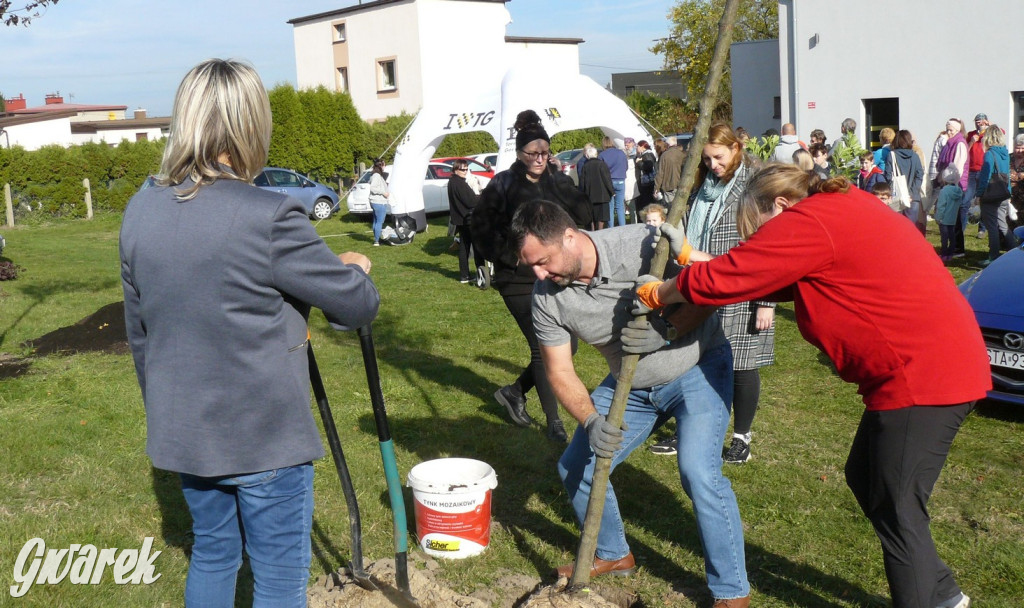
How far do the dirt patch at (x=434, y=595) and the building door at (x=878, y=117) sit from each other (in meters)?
20.2

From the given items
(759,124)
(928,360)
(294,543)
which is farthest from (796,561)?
(759,124)

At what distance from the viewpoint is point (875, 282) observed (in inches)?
117

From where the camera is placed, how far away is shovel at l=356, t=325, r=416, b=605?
11.5 feet

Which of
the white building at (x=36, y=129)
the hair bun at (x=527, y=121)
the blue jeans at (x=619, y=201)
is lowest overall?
the blue jeans at (x=619, y=201)

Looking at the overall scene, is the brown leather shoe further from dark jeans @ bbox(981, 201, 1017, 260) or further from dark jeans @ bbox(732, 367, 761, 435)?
dark jeans @ bbox(981, 201, 1017, 260)

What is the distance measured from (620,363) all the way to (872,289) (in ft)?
3.74

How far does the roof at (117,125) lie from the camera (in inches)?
2212

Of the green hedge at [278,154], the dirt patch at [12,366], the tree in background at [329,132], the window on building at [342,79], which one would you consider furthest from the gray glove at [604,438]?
the window on building at [342,79]

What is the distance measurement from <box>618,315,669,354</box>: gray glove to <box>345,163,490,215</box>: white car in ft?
63.7

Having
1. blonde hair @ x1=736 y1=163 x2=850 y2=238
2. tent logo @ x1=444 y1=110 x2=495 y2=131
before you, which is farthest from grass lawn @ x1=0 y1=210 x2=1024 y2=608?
tent logo @ x1=444 y1=110 x2=495 y2=131

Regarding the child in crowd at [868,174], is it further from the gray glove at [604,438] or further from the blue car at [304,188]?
the blue car at [304,188]

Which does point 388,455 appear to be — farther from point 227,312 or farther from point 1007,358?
point 1007,358

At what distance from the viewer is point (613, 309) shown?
3.79 meters

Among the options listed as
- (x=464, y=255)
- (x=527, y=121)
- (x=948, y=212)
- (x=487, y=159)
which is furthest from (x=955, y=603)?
(x=487, y=159)
